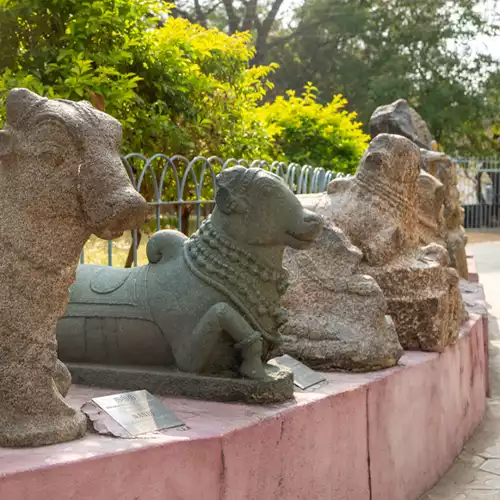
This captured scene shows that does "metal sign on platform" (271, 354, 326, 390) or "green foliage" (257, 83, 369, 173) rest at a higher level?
"green foliage" (257, 83, 369, 173)

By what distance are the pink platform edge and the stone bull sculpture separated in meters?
0.16

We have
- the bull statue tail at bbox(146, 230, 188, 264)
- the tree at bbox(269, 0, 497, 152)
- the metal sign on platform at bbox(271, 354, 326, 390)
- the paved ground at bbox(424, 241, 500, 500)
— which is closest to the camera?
the bull statue tail at bbox(146, 230, 188, 264)

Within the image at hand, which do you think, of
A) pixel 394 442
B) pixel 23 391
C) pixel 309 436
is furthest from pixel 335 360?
pixel 23 391

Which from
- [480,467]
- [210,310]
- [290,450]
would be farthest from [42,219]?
[480,467]

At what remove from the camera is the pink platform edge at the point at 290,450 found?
2.43m

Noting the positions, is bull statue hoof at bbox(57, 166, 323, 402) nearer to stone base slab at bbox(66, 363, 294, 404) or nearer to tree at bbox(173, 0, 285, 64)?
stone base slab at bbox(66, 363, 294, 404)

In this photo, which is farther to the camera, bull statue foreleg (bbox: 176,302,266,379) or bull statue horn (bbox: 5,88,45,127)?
bull statue foreleg (bbox: 176,302,266,379)

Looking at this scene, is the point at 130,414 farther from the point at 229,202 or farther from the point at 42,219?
the point at 229,202

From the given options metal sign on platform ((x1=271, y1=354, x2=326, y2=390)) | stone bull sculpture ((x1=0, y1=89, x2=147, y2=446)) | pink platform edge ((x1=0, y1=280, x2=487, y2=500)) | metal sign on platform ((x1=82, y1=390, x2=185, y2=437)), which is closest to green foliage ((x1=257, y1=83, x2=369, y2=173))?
pink platform edge ((x1=0, y1=280, x2=487, y2=500))

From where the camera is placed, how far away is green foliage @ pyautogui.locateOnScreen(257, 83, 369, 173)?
11.4 m

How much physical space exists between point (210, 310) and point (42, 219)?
3.22 ft

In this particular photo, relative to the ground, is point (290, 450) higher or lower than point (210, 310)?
lower

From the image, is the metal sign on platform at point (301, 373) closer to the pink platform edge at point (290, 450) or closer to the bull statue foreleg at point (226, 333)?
the pink platform edge at point (290, 450)

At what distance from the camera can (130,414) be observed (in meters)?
2.91
